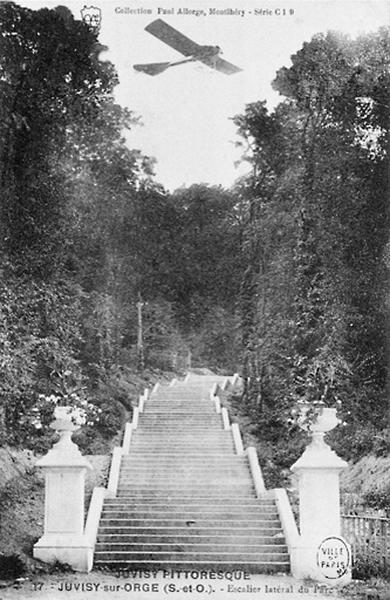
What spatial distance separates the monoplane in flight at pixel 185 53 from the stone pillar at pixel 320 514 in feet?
12.5

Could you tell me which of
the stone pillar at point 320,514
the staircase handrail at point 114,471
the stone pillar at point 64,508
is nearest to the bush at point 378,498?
the stone pillar at point 320,514

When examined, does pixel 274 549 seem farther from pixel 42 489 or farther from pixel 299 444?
pixel 42 489

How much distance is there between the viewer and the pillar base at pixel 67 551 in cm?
799

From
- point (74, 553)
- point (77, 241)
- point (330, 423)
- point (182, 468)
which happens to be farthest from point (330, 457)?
point (77, 241)

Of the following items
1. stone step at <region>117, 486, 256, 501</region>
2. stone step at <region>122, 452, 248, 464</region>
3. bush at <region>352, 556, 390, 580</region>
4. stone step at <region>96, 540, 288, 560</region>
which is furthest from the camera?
stone step at <region>122, 452, 248, 464</region>

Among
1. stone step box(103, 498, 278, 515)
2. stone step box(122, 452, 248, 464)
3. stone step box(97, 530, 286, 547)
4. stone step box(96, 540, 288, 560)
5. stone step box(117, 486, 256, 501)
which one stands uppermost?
stone step box(122, 452, 248, 464)

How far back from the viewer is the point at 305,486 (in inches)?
323

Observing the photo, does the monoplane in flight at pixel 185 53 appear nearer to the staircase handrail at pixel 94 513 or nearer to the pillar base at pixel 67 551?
the staircase handrail at pixel 94 513

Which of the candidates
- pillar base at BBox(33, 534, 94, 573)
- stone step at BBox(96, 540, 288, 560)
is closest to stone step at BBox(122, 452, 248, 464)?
stone step at BBox(96, 540, 288, 560)

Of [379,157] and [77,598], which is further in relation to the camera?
[379,157]

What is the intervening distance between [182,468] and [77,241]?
282 cm

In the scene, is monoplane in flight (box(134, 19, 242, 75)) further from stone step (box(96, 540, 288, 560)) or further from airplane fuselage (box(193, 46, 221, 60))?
stone step (box(96, 540, 288, 560))

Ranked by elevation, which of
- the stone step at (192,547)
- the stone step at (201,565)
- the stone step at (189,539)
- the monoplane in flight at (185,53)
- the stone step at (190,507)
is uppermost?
the monoplane in flight at (185,53)

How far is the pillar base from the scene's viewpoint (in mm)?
7992
